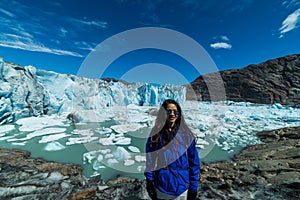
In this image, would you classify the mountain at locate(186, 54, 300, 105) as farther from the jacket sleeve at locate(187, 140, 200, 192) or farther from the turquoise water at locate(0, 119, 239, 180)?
the jacket sleeve at locate(187, 140, 200, 192)

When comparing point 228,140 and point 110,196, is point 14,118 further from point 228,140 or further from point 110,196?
point 228,140

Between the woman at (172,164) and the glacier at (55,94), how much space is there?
37.5 ft

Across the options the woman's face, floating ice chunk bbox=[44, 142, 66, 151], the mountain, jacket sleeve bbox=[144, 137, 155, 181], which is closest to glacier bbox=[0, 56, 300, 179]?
floating ice chunk bbox=[44, 142, 66, 151]

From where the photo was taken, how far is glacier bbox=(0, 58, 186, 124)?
31.4ft

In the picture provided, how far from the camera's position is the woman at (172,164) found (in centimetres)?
131

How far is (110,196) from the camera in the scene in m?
2.14

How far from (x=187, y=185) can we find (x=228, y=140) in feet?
22.4

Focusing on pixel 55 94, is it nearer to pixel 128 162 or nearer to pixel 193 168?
pixel 128 162

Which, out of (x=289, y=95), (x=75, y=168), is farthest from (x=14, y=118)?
(x=289, y=95)

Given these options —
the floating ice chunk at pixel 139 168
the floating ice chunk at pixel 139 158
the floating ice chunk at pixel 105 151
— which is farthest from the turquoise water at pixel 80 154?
the floating ice chunk at pixel 139 158

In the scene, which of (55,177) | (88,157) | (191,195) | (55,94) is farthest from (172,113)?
(55,94)

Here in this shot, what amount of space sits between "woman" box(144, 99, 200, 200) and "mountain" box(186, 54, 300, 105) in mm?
Answer: 53725

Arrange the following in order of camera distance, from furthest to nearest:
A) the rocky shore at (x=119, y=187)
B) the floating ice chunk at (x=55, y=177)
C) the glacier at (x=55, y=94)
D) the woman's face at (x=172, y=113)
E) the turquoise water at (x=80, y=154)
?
the glacier at (x=55, y=94)
the turquoise water at (x=80, y=154)
the floating ice chunk at (x=55, y=177)
the rocky shore at (x=119, y=187)
the woman's face at (x=172, y=113)

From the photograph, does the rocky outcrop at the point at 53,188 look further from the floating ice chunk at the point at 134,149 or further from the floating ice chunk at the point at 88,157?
the floating ice chunk at the point at 134,149
